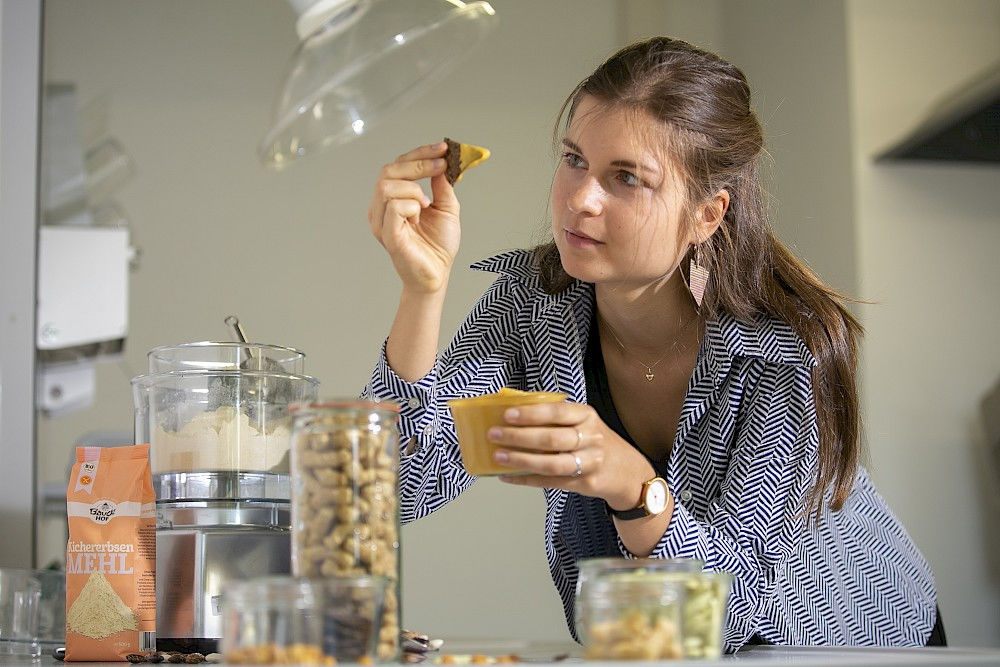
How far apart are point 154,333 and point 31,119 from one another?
3.85 ft

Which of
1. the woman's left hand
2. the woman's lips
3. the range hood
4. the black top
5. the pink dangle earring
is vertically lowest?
the woman's left hand

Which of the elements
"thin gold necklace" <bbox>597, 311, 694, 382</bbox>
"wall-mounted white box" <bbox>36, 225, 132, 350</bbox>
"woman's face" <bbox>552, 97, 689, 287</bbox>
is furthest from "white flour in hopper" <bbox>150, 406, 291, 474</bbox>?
"wall-mounted white box" <bbox>36, 225, 132, 350</bbox>

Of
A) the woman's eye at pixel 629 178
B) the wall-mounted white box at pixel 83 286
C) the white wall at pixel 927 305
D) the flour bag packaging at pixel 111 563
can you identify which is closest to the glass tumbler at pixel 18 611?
the flour bag packaging at pixel 111 563

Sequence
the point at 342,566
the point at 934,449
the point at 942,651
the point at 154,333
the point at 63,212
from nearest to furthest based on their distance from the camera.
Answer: the point at 342,566 → the point at 942,651 → the point at 934,449 → the point at 63,212 → the point at 154,333

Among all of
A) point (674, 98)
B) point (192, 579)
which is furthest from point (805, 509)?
point (192, 579)

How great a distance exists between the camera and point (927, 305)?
8.18 ft

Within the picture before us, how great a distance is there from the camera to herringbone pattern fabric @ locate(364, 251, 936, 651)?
112 cm

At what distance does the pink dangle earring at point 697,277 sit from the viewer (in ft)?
4.28

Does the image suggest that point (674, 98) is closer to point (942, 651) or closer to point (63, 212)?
point (942, 651)

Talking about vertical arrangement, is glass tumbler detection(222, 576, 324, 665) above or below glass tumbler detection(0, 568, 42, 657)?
above

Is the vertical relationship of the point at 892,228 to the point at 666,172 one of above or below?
above

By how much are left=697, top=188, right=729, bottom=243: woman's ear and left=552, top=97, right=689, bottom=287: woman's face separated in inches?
2.4

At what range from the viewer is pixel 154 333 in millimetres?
3150

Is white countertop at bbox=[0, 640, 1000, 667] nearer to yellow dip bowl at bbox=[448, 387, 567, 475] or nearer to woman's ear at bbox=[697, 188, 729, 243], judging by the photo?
yellow dip bowl at bbox=[448, 387, 567, 475]
